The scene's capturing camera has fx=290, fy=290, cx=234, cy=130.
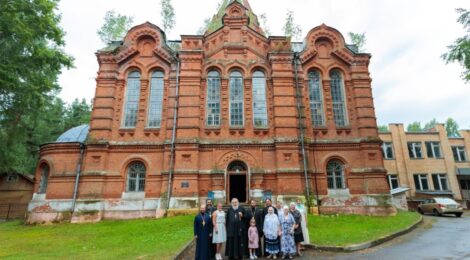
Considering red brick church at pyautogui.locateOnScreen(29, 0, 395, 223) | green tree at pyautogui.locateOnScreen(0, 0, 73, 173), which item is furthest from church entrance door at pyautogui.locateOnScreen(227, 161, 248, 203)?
green tree at pyautogui.locateOnScreen(0, 0, 73, 173)

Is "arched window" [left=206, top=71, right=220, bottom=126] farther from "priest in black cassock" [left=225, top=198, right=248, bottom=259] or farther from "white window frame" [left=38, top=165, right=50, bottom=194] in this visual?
"white window frame" [left=38, top=165, right=50, bottom=194]

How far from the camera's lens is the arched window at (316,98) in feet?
63.5

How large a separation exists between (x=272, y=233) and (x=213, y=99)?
38.8 ft

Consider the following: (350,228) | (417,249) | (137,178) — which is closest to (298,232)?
(417,249)

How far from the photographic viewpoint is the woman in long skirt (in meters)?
8.56

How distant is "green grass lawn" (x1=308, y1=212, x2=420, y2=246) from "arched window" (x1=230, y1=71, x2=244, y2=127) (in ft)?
24.2

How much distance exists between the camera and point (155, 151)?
59.0ft

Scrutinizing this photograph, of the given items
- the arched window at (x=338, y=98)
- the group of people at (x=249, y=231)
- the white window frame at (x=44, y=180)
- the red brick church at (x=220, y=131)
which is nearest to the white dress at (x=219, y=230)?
the group of people at (x=249, y=231)

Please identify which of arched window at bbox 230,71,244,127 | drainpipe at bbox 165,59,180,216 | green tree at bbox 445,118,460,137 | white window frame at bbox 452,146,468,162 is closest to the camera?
drainpipe at bbox 165,59,180,216

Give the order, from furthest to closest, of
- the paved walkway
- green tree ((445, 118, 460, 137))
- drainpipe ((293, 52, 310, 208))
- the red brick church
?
1. green tree ((445, 118, 460, 137))
2. drainpipe ((293, 52, 310, 208))
3. the red brick church
4. the paved walkway

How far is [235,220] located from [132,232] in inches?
252

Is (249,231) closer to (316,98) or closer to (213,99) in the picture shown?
(213,99)

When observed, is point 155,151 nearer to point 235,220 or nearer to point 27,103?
point 27,103

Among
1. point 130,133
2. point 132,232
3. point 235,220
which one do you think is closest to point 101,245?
point 132,232
